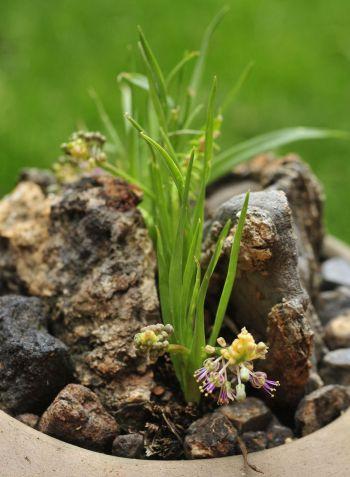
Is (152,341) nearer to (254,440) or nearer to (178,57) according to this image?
(254,440)

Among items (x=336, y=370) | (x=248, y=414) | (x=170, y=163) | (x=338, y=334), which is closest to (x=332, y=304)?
(x=338, y=334)

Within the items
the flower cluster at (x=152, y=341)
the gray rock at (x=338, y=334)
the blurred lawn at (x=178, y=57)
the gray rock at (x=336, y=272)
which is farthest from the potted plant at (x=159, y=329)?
the blurred lawn at (x=178, y=57)

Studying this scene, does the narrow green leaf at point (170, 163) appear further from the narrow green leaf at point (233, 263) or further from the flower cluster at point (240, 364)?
the flower cluster at point (240, 364)

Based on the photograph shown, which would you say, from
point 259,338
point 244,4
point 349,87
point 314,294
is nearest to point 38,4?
point 244,4

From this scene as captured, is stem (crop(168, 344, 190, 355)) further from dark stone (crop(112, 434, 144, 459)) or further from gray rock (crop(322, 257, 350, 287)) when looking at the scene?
gray rock (crop(322, 257, 350, 287))

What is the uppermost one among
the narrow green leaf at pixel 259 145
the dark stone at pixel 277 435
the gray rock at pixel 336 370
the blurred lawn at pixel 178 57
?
the blurred lawn at pixel 178 57

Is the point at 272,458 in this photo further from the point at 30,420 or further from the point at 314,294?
the point at 314,294
